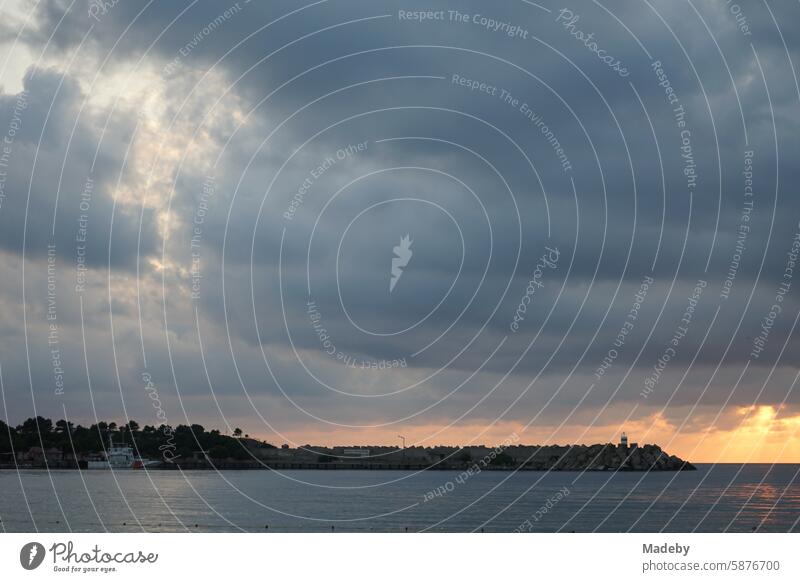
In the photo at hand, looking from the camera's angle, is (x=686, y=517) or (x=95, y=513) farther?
(x=686, y=517)
